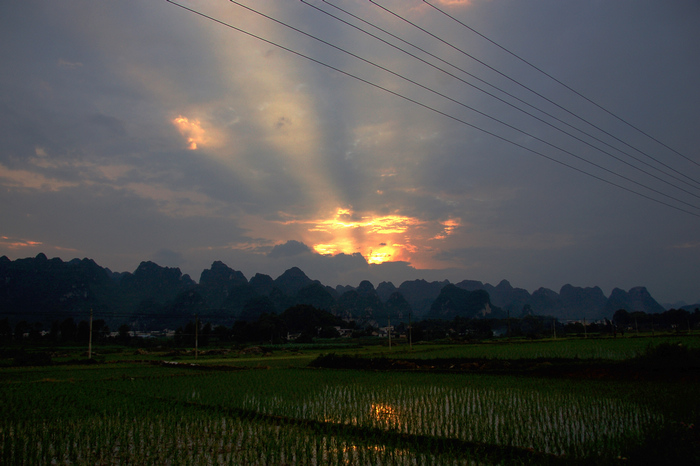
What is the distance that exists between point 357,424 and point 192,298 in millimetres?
98332

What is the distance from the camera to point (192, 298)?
96625 millimetres

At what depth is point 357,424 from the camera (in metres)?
7.28

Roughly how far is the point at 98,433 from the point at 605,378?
1525 cm

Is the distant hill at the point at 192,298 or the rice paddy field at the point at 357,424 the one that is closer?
the rice paddy field at the point at 357,424

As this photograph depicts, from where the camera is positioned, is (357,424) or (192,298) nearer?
(357,424)

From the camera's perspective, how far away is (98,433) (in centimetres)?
685

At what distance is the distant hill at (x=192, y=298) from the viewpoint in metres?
86.6

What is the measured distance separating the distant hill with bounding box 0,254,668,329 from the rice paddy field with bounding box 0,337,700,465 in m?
53.5

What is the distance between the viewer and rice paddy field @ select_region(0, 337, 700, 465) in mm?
5492

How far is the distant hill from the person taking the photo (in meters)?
86.6

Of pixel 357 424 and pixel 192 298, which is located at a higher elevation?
pixel 192 298

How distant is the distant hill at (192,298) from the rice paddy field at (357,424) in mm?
53468

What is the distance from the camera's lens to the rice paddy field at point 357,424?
5.49 meters

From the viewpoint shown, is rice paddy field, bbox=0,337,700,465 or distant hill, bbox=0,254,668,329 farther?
distant hill, bbox=0,254,668,329
